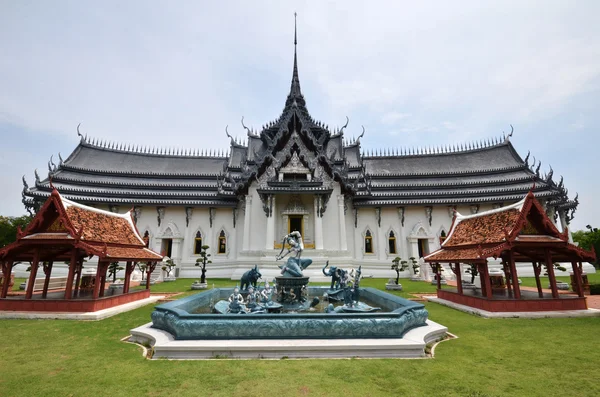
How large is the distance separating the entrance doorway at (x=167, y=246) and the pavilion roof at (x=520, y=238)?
17946mm

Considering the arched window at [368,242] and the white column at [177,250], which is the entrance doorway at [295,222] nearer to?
the arched window at [368,242]

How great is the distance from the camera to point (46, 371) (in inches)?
166

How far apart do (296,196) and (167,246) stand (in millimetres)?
10105

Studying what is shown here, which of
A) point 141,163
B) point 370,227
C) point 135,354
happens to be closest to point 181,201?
point 141,163

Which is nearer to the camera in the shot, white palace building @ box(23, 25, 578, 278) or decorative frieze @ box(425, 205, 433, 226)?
white palace building @ box(23, 25, 578, 278)

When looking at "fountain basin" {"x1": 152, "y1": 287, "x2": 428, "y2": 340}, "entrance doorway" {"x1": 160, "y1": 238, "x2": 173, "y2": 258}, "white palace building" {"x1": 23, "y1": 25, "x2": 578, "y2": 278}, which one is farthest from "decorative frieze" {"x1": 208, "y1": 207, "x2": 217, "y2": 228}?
"fountain basin" {"x1": 152, "y1": 287, "x2": 428, "y2": 340}

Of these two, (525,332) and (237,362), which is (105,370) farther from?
(525,332)

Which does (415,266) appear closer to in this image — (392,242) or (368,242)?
(392,242)

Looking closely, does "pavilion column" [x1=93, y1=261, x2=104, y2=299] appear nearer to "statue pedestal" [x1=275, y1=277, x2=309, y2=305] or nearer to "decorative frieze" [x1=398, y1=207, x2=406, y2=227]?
"statue pedestal" [x1=275, y1=277, x2=309, y2=305]

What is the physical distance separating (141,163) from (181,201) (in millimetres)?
7703

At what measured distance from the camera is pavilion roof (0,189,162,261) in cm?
764

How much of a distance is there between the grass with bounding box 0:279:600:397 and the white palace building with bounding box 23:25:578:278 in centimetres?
1154

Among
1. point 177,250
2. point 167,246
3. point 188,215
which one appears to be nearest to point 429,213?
point 188,215

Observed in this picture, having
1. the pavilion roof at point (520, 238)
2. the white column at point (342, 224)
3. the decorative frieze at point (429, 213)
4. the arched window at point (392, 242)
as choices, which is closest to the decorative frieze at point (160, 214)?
the white column at point (342, 224)
